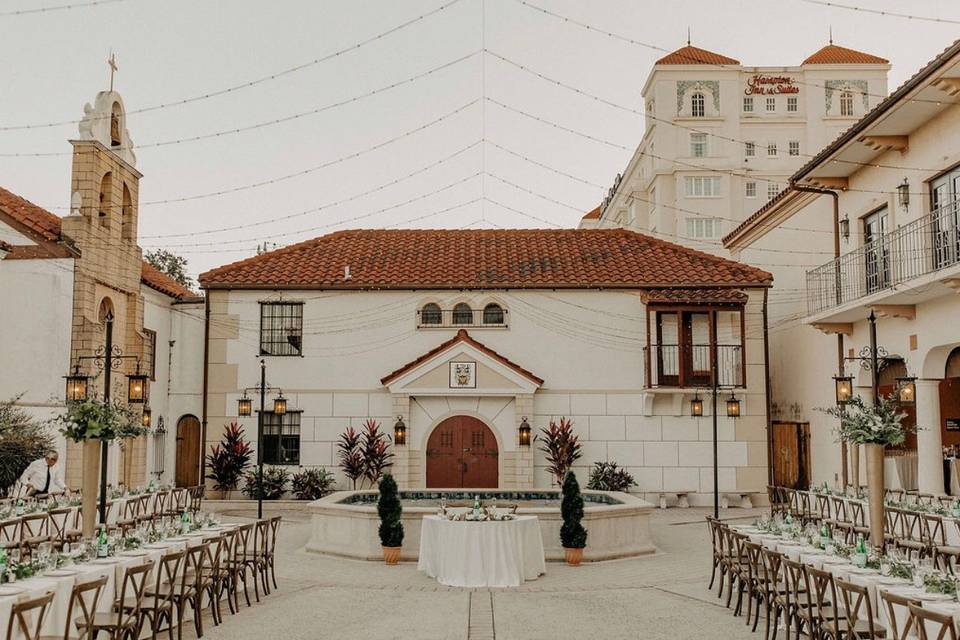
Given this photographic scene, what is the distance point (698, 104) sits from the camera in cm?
5075

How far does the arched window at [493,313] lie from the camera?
970 inches

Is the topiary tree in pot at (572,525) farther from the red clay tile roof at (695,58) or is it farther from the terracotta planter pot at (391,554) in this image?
the red clay tile roof at (695,58)

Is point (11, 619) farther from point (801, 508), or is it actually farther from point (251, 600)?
point (801, 508)

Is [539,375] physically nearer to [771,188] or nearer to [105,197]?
[105,197]

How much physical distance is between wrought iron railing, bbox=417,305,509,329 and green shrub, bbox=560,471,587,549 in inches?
386

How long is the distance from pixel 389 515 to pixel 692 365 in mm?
11495

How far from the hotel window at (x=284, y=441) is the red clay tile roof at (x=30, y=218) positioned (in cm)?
702

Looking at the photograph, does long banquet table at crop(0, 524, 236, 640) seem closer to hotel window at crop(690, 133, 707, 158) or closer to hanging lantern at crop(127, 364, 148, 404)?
hanging lantern at crop(127, 364, 148, 404)

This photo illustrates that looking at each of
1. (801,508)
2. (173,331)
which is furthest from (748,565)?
(173,331)

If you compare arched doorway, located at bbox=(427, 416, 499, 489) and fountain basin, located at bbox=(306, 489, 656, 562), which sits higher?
arched doorway, located at bbox=(427, 416, 499, 489)

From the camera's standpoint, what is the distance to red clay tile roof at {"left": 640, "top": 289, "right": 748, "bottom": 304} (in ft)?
77.7

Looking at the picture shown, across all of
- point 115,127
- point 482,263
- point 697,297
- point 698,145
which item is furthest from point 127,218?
point 698,145

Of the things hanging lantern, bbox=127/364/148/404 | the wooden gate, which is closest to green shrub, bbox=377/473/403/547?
hanging lantern, bbox=127/364/148/404

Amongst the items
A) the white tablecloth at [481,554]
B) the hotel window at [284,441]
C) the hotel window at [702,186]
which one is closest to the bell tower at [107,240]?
the hotel window at [284,441]
